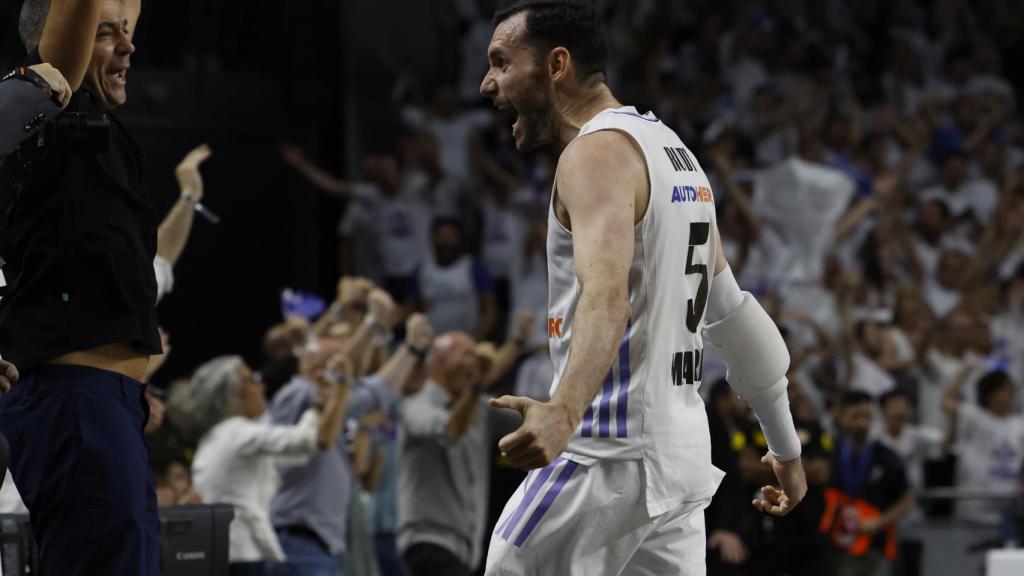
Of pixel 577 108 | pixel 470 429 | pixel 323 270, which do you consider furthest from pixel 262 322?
Answer: pixel 577 108

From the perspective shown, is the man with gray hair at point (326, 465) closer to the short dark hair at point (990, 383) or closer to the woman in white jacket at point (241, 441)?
the woman in white jacket at point (241, 441)

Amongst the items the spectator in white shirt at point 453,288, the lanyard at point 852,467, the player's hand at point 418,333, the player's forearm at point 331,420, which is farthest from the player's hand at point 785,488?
the spectator in white shirt at point 453,288

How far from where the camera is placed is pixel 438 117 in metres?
13.1

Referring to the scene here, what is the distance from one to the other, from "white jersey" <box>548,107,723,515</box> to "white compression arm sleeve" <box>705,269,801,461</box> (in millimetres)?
338

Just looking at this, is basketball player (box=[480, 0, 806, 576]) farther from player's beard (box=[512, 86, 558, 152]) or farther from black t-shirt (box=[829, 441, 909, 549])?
black t-shirt (box=[829, 441, 909, 549])

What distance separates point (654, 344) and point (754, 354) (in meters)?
0.53

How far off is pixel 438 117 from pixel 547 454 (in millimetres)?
10288

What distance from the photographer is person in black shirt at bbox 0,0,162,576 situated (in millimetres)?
3611

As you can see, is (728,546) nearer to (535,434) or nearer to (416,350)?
(416,350)

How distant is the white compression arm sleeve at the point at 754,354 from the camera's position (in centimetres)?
398

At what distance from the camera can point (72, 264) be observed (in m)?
3.72

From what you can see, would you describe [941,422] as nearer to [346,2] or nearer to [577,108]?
[346,2]

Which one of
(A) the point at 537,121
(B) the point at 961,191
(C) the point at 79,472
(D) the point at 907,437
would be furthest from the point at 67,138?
(B) the point at 961,191

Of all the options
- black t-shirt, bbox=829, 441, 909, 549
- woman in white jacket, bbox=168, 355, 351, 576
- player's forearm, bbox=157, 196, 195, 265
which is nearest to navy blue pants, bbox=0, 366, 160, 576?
player's forearm, bbox=157, 196, 195, 265
